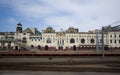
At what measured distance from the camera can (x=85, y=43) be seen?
3300 inches

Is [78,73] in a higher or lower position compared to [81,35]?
lower

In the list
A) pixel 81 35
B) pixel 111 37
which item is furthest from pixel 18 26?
pixel 111 37

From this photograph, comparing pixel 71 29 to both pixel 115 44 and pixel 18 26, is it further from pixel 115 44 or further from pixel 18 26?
pixel 18 26

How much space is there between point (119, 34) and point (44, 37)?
36.2m

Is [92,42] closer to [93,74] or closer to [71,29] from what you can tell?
[71,29]

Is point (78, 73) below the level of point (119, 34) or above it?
below

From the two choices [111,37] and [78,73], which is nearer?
[78,73]

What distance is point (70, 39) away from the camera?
84375 mm

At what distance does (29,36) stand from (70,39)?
66.0 feet

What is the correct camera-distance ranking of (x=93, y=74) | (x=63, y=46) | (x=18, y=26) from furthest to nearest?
(x=18, y=26), (x=63, y=46), (x=93, y=74)

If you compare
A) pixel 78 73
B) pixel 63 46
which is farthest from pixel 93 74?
pixel 63 46

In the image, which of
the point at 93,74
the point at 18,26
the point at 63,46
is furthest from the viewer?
the point at 18,26

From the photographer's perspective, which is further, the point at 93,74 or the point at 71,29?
the point at 71,29

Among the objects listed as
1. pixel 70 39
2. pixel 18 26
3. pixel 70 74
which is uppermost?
pixel 18 26
